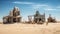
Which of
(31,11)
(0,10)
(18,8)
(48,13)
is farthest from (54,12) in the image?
(0,10)

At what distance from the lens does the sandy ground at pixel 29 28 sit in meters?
2.88

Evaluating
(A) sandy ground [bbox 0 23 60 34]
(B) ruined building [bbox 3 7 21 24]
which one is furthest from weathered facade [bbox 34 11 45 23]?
(B) ruined building [bbox 3 7 21 24]

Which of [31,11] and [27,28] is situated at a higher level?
[31,11]

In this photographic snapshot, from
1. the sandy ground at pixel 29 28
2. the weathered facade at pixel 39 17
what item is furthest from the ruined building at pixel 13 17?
the weathered facade at pixel 39 17

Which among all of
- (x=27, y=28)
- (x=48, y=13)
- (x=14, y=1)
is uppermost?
(x=14, y=1)

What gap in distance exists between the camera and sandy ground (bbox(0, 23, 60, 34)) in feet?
9.43

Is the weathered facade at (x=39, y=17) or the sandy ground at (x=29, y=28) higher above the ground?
the weathered facade at (x=39, y=17)

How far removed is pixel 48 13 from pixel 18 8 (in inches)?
17.1

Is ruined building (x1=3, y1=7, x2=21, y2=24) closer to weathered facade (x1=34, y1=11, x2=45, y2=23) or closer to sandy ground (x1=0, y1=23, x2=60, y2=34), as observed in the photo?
sandy ground (x1=0, y1=23, x2=60, y2=34)

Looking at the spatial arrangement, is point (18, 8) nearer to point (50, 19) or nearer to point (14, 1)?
point (14, 1)

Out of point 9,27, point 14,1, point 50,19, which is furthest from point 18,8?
point 50,19

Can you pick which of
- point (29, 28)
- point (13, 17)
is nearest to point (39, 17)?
point (29, 28)

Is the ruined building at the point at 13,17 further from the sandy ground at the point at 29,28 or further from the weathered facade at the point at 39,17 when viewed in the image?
the weathered facade at the point at 39,17

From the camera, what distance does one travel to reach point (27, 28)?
289 cm
